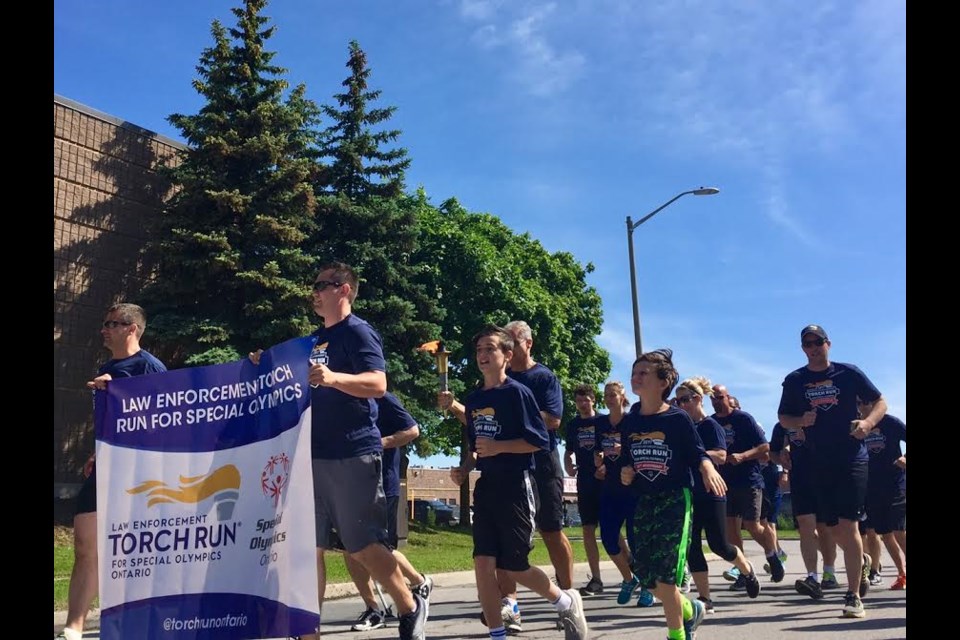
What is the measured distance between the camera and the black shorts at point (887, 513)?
979cm

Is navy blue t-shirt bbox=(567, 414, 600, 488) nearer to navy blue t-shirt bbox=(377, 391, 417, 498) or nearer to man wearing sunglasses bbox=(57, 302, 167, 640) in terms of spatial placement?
navy blue t-shirt bbox=(377, 391, 417, 498)

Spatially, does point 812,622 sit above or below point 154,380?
below

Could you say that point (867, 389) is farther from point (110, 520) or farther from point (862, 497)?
point (110, 520)

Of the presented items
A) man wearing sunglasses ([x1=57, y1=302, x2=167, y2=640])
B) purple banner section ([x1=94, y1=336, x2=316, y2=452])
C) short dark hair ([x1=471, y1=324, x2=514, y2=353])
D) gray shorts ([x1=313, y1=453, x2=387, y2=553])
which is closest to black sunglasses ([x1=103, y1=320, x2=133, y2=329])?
man wearing sunglasses ([x1=57, y1=302, x2=167, y2=640])

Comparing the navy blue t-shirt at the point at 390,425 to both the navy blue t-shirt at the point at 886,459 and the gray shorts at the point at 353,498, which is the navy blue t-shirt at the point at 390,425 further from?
the navy blue t-shirt at the point at 886,459

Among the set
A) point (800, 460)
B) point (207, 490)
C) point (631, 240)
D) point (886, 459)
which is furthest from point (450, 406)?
point (631, 240)

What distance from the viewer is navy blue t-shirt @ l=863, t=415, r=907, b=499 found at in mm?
9812

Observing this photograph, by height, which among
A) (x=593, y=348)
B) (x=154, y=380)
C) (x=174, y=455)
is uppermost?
(x=593, y=348)

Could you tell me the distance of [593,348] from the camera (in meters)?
40.5

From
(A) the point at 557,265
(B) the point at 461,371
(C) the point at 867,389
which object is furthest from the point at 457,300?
(C) the point at 867,389

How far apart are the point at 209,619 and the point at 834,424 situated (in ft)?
18.4

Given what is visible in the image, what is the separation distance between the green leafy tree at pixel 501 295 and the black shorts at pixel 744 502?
62.3ft
